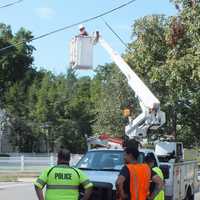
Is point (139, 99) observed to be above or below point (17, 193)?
above

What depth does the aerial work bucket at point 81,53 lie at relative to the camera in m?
20.3

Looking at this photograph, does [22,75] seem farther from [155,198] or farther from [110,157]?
[155,198]

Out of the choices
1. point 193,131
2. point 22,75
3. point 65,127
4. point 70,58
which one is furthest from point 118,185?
point 22,75

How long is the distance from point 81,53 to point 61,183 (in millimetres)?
12891

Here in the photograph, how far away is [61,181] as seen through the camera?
788 cm

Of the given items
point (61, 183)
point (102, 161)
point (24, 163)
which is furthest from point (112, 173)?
point (24, 163)

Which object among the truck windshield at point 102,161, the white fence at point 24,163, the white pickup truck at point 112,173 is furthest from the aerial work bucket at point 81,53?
the white fence at point 24,163

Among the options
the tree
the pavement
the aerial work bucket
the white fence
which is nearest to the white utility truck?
the aerial work bucket

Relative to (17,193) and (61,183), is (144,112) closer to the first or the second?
(17,193)

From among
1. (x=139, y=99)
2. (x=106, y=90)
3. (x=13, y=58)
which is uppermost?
(x=13, y=58)

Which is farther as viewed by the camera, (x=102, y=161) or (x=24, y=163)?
(x=24, y=163)

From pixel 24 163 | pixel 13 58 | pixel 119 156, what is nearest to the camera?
pixel 119 156

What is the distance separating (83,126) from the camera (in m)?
75.2

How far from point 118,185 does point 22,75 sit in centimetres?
8496
